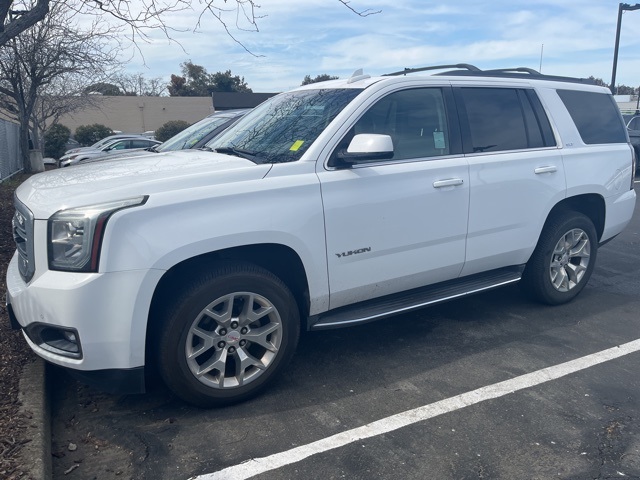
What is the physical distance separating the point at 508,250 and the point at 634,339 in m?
1.25

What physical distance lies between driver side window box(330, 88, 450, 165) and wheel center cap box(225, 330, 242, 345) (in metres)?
1.61

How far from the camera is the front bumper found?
3191mm

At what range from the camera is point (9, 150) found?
798 inches

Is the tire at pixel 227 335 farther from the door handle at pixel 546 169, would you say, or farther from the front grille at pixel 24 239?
the door handle at pixel 546 169

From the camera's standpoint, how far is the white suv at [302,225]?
3.29m

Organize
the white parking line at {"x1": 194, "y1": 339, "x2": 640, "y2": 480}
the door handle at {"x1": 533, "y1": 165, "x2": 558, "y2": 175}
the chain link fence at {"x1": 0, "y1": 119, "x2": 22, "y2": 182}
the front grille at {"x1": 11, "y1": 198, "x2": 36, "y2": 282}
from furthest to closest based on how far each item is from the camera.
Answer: the chain link fence at {"x1": 0, "y1": 119, "x2": 22, "y2": 182}, the door handle at {"x1": 533, "y1": 165, "x2": 558, "y2": 175}, the front grille at {"x1": 11, "y1": 198, "x2": 36, "y2": 282}, the white parking line at {"x1": 194, "y1": 339, "x2": 640, "y2": 480}

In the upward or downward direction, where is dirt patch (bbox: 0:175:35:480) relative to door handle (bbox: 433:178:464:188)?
downward

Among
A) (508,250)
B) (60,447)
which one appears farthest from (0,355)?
(508,250)

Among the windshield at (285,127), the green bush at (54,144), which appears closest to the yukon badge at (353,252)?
the windshield at (285,127)

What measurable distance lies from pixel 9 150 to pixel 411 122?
64.0ft

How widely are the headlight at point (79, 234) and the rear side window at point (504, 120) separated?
2795mm

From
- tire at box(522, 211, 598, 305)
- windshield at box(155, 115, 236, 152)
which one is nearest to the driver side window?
tire at box(522, 211, 598, 305)

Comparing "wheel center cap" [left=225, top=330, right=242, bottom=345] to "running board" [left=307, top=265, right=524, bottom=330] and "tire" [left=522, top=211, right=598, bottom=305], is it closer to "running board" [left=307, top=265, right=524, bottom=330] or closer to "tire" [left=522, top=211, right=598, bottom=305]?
"running board" [left=307, top=265, right=524, bottom=330]

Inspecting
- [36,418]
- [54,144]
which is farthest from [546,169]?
[54,144]
